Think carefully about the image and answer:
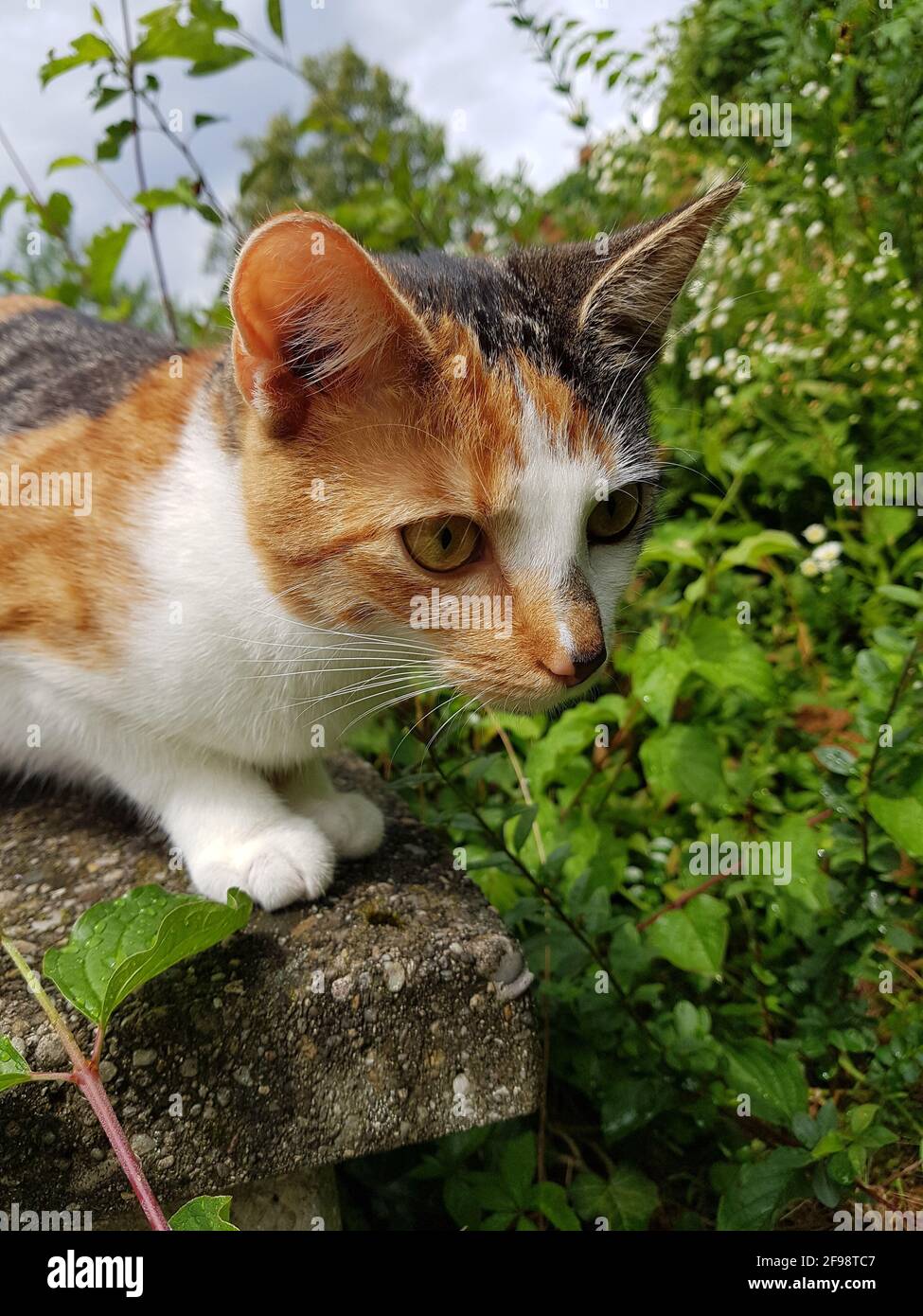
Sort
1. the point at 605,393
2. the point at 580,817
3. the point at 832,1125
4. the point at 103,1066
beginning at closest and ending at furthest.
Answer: the point at 103,1066, the point at 832,1125, the point at 605,393, the point at 580,817

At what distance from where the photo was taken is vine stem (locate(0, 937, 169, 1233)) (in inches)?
34.4

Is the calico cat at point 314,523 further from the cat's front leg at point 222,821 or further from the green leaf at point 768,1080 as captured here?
the green leaf at point 768,1080

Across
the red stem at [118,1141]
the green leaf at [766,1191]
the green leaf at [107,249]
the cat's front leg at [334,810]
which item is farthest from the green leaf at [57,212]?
the green leaf at [766,1191]

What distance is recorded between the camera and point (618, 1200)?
1.22 m

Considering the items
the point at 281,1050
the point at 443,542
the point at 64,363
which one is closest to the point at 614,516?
the point at 443,542

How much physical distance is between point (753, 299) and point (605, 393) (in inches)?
73.7

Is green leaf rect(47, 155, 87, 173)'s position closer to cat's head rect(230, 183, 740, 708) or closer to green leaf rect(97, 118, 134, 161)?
green leaf rect(97, 118, 134, 161)

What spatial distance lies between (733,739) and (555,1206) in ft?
3.64

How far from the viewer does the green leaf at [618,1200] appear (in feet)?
3.96

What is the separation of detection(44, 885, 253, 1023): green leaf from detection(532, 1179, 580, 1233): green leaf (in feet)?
1.90
